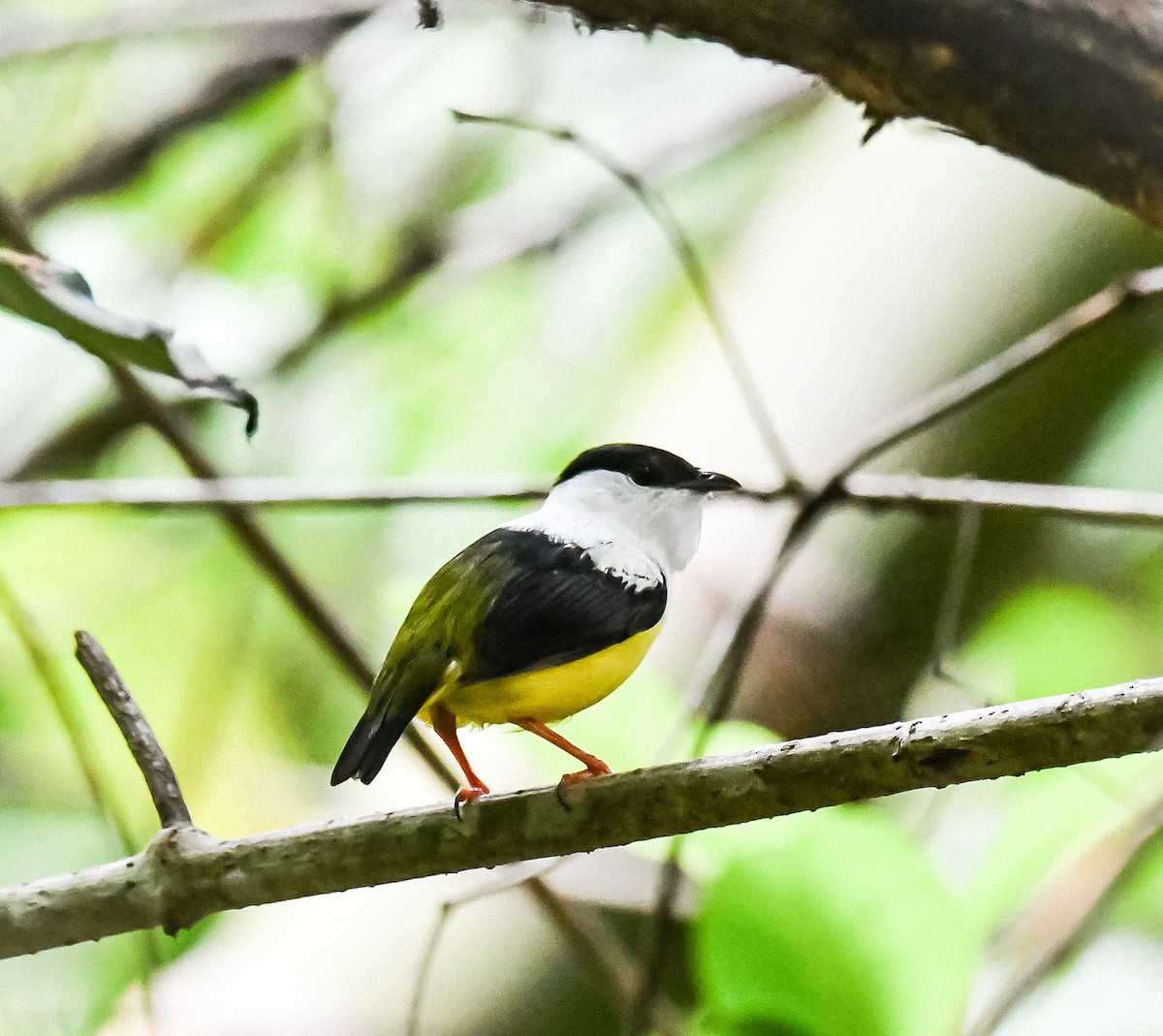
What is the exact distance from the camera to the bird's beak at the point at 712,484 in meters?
0.97

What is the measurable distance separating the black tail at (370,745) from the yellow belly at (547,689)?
4 centimetres

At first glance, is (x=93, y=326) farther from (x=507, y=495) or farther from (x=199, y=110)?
(x=199, y=110)

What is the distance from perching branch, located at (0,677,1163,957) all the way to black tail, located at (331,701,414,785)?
1.6 inches

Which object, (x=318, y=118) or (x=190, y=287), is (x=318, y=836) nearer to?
(x=190, y=287)

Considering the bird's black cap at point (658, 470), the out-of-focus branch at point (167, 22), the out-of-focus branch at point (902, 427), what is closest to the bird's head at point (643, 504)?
the bird's black cap at point (658, 470)

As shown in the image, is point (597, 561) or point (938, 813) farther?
point (938, 813)

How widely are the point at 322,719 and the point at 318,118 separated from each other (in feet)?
3.10

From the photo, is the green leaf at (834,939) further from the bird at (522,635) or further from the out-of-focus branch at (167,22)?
the out-of-focus branch at (167,22)

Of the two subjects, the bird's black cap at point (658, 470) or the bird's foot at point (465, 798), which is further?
the bird's black cap at point (658, 470)

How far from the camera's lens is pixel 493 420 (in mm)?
1775

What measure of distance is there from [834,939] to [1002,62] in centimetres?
70

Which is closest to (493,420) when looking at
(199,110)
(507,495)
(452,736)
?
(507,495)

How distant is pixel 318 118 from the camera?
1910mm

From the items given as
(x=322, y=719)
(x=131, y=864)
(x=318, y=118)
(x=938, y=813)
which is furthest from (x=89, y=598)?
(x=938, y=813)
